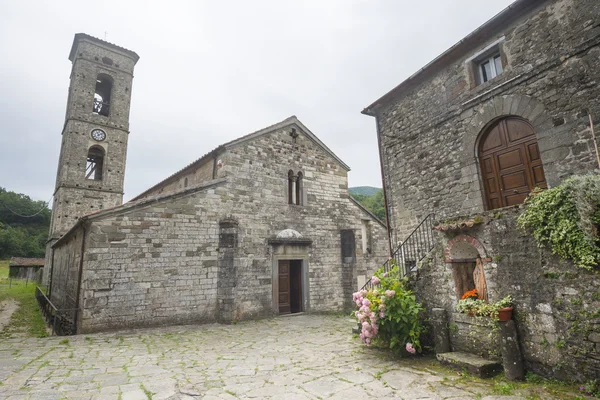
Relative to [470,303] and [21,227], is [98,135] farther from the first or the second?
[21,227]

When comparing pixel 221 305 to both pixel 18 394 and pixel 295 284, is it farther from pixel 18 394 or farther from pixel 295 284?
pixel 18 394

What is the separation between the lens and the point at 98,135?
2122 centimetres

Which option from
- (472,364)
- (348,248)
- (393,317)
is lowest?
(472,364)

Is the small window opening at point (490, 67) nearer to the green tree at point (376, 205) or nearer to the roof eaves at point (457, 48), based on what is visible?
the roof eaves at point (457, 48)

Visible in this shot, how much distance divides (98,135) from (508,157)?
23.8 m

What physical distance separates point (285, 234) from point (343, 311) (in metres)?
4.19

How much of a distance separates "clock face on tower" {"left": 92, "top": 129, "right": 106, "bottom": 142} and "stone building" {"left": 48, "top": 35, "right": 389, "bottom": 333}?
7.73 meters

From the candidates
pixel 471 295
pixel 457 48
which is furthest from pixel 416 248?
pixel 457 48

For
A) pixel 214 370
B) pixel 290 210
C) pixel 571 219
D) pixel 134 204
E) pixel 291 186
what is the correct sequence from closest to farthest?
1. pixel 571 219
2. pixel 214 370
3. pixel 134 204
4. pixel 290 210
5. pixel 291 186

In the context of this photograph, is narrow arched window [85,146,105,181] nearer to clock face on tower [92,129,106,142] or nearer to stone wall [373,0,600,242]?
clock face on tower [92,129,106,142]

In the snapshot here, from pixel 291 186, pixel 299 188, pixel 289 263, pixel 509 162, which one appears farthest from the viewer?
pixel 299 188

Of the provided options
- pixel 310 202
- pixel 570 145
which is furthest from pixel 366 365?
pixel 310 202

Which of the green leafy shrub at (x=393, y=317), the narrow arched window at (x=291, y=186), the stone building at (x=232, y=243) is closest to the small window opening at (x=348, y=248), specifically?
the stone building at (x=232, y=243)

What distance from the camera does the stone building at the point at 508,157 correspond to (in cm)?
456
